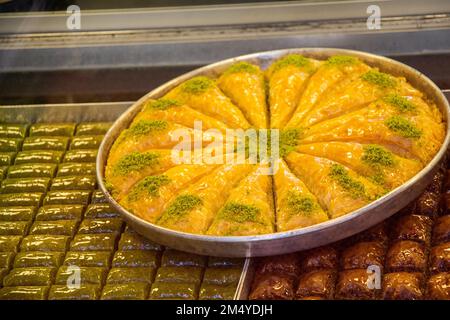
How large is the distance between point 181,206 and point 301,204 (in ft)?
2.60

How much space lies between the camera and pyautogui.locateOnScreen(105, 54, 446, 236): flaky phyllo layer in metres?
4.32

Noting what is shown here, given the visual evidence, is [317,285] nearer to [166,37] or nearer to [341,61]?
[341,61]

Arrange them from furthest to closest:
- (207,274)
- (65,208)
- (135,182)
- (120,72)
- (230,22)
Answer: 1. (120,72)
2. (230,22)
3. (65,208)
4. (135,182)
5. (207,274)

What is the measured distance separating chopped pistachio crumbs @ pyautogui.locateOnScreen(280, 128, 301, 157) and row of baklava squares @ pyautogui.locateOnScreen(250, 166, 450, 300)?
2.51 ft

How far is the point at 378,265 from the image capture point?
13.9 feet

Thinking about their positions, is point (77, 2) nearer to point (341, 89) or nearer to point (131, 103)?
point (131, 103)

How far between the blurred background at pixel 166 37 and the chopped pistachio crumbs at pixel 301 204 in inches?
69.4

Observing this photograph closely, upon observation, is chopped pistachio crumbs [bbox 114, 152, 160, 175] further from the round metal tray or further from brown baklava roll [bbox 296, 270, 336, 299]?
brown baklava roll [bbox 296, 270, 336, 299]

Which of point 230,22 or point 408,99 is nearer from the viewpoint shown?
point 408,99

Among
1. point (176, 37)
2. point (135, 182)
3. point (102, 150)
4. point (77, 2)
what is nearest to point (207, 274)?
point (135, 182)

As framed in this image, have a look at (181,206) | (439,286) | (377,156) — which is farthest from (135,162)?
(439,286)

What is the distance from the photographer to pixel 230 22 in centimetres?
552

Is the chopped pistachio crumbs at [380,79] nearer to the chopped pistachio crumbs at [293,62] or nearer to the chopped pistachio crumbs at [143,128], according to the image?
the chopped pistachio crumbs at [293,62]

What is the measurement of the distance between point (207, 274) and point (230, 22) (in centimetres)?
223
